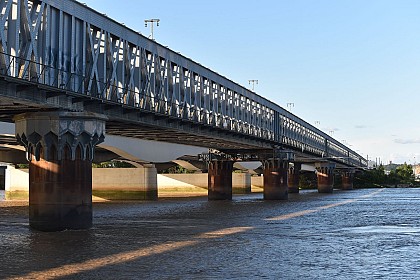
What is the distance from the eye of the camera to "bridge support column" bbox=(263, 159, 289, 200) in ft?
334

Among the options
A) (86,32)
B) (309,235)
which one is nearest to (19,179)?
(86,32)

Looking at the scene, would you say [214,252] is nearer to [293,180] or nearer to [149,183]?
[149,183]

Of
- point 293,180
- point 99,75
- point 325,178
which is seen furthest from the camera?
point 325,178

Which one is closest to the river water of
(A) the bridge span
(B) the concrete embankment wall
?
(A) the bridge span

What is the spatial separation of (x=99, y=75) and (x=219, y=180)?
54.5m

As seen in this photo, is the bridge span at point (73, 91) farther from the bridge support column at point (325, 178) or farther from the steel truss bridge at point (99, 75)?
the bridge support column at point (325, 178)

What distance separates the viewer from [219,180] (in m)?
101

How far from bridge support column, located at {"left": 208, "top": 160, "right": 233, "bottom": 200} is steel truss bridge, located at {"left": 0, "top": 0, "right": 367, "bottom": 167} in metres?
19.6

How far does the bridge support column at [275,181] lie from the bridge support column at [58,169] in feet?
206

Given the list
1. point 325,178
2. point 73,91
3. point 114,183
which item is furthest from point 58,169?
point 325,178

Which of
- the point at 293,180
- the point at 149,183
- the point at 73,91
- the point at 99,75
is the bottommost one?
the point at 293,180

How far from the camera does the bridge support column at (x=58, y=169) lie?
39.3m

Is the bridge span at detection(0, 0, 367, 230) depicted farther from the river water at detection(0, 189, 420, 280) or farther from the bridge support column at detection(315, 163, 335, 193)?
the bridge support column at detection(315, 163, 335, 193)

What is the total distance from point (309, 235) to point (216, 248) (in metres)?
9.06
